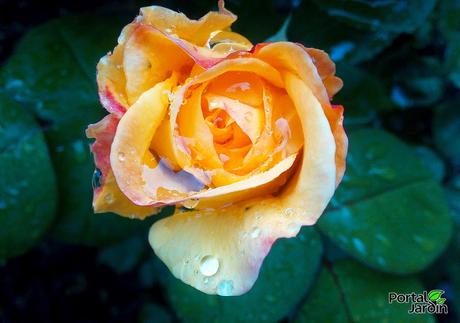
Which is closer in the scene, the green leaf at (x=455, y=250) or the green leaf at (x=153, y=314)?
the green leaf at (x=455, y=250)

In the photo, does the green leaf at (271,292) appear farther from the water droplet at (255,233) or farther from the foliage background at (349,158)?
the water droplet at (255,233)

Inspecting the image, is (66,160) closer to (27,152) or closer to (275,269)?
(27,152)

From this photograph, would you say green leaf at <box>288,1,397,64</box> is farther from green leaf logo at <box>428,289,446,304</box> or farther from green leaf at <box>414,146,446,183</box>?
green leaf logo at <box>428,289,446,304</box>

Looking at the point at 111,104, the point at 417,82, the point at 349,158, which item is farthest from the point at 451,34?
the point at 111,104

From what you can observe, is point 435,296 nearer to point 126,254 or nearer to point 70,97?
point 126,254

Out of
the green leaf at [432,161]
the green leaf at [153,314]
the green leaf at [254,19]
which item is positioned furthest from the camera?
the green leaf at [153,314]

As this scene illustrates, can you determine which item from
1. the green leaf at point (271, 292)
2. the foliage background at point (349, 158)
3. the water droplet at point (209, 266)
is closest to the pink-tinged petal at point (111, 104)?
the water droplet at point (209, 266)

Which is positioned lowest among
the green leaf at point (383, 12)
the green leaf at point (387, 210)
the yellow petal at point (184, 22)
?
the green leaf at point (387, 210)
